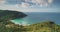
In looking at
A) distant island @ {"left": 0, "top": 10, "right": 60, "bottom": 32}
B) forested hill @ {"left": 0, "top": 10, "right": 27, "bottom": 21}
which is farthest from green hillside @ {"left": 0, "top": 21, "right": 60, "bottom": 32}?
forested hill @ {"left": 0, "top": 10, "right": 27, "bottom": 21}

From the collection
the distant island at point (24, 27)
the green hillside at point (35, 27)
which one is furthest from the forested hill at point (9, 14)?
the green hillside at point (35, 27)

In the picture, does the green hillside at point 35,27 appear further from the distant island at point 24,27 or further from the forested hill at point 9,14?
the forested hill at point 9,14

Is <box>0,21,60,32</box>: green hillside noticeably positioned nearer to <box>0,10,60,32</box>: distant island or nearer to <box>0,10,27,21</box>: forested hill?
<box>0,10,60,32</box>: distant island

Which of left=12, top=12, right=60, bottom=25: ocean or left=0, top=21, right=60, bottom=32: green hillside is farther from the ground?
left=12, top=12, right=60, bottom=25: ocean

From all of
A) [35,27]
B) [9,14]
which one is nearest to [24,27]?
[35,27]

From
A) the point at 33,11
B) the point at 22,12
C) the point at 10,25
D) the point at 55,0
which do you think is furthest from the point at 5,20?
the point at 55,0

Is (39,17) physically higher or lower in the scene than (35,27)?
higher

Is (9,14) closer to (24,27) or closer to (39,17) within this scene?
(24,27)

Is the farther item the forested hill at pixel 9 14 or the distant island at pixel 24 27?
the forested hill at pixel 9 14
